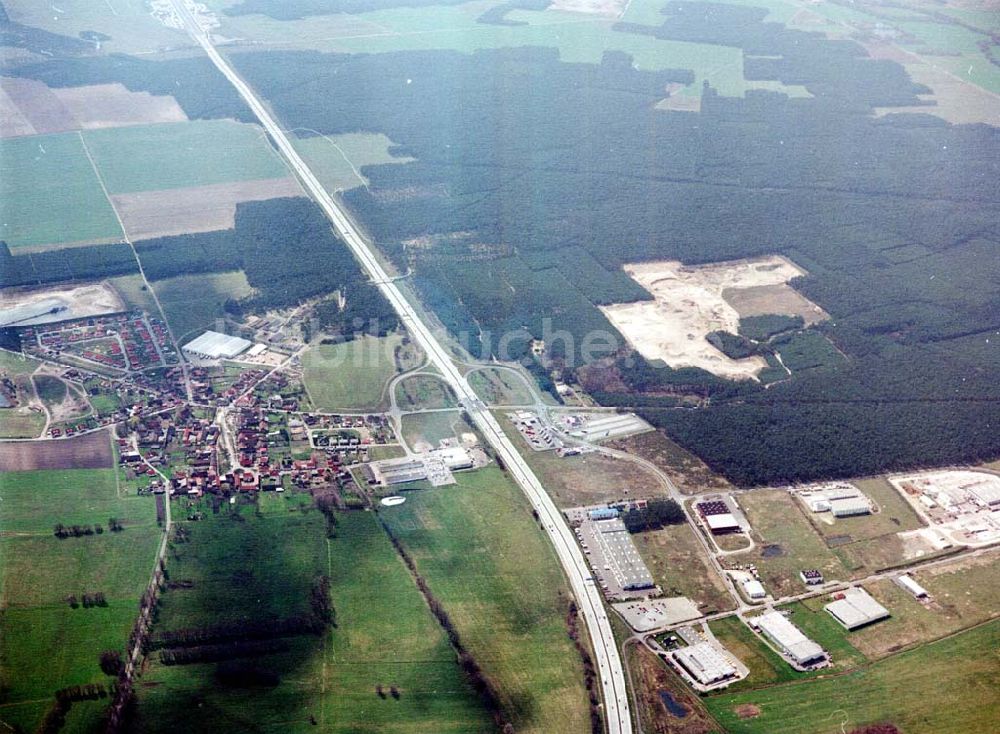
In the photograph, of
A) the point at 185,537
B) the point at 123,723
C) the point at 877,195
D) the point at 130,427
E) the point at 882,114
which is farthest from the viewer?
the point at 882,114

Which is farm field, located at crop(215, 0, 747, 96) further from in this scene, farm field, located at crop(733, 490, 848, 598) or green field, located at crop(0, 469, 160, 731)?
green field, located at crop(0, 469, 160, 731)

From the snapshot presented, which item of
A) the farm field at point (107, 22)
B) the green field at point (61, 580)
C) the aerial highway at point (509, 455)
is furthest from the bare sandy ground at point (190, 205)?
the farm field at point (107, 22)

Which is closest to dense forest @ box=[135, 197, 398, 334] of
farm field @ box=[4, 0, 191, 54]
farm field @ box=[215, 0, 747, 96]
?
farm field @ box=[215, 0, 747, 96]

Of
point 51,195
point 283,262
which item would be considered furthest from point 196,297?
point 51,195

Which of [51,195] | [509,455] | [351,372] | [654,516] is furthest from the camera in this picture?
[51,195]

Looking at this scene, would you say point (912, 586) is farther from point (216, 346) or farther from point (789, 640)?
point (216, 346)

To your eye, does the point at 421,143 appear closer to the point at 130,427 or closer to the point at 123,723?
the point at 130,427

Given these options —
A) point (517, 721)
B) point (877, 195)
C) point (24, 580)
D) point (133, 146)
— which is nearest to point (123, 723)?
point (24, 580)
